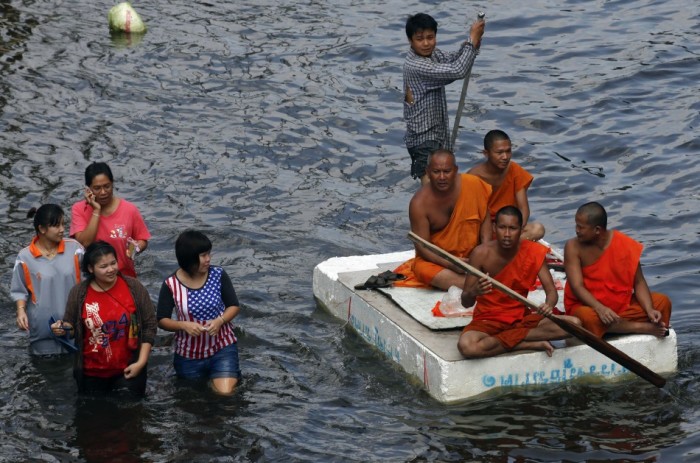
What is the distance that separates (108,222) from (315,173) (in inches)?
202

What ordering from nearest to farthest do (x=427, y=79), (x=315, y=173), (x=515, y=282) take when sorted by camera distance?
(x=515, y=282)
(x=427, y=79)
(x=315, y=173)

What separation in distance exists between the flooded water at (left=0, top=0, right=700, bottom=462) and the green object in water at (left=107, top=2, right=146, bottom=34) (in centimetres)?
31

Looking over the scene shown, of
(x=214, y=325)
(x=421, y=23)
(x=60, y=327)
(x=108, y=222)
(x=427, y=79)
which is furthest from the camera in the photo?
(x=427, y=79)

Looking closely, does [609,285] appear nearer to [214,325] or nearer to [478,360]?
[478,360]

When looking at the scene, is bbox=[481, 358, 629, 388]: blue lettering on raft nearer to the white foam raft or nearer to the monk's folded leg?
the white foam raft

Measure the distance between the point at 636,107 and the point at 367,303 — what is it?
7.08 m

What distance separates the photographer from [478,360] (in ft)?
27.3

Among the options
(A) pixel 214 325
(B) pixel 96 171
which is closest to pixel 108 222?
(B) pixel 96 171

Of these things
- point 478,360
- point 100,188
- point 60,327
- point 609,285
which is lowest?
point 478,360

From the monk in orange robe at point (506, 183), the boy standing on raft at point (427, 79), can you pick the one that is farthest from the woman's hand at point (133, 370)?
the monk in orange robe at point (506, 183)

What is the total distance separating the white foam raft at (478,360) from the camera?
834 cm

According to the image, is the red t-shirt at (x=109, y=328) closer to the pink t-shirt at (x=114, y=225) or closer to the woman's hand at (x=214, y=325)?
the woman's hand at (x=214, y=325)

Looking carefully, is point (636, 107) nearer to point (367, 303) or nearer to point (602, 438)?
point (367, 303)

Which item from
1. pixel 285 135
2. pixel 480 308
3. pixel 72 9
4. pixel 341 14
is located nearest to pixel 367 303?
pixel 480 308
